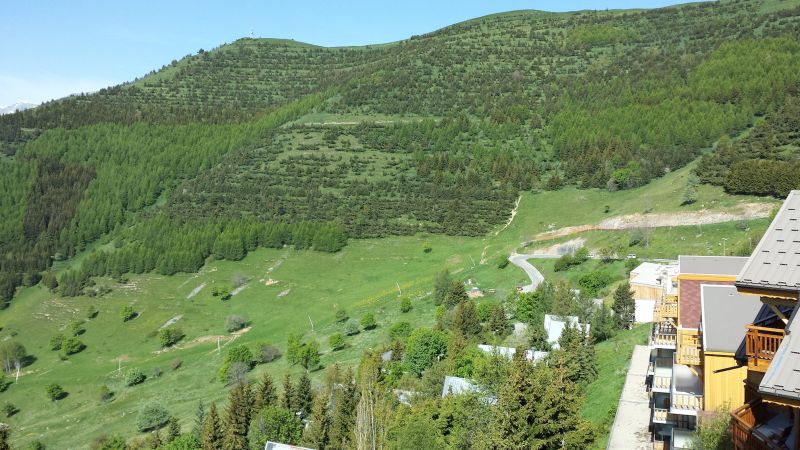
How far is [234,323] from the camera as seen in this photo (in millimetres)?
75938

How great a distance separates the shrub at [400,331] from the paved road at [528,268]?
10.9m

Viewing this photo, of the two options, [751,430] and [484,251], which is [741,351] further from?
[484,251]

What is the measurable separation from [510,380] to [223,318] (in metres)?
65.0

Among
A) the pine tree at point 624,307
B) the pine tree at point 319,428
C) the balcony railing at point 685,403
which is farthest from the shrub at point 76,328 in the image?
the balcony railing at point 685,403

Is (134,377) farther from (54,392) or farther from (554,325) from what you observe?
(554,325)

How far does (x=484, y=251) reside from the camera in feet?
270

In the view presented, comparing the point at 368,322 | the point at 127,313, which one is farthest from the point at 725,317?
→ the point at 127,313

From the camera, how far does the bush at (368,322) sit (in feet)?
209

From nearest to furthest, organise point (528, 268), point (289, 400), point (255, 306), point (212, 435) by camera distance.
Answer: point (212, 435) → point (289, 400) → point (528, 268) → point (255, 306)

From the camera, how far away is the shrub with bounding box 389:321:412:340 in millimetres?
56219

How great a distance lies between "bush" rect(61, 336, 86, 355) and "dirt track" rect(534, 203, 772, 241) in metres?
55.0

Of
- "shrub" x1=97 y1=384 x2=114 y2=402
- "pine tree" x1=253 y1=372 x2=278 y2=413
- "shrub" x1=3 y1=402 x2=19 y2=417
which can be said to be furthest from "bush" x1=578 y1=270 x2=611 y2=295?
"shrub" x1=3 y1=402 x2=19 y2=417

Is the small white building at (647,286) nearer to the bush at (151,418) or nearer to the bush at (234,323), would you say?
the bush at (151,418)

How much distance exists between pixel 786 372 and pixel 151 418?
172 ft
